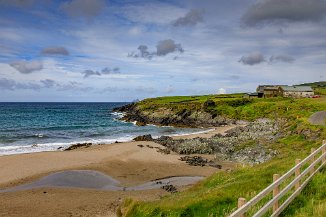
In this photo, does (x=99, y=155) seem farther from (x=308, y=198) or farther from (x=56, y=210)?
(x=308, y=198)

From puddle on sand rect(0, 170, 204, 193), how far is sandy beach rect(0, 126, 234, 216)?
3.19 feet

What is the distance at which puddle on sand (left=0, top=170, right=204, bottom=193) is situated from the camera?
28366 millimetres

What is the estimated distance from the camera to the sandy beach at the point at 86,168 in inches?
878

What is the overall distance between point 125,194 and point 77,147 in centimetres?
2772

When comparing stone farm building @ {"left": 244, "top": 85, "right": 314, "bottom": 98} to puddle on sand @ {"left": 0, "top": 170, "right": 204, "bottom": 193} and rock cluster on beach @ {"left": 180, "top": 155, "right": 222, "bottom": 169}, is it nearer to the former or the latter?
rock cluster on beach @ {"left": 180, "top": 155, "right": 222, "bottom": 169}

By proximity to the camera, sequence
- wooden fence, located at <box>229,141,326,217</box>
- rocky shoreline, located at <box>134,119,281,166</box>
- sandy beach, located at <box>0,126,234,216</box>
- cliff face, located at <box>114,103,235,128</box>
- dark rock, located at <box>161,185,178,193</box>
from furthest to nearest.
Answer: cliff face, located at <box>114,103,235,128</box> → rocky shoreline, located at <box>134,119,281,166</box> → dark rock, located at <box>161,185,178,193</box> → sandy beach, located at <box>0,126,234,216</box> → wooden fence, located at <box>229,141,326,217</box>

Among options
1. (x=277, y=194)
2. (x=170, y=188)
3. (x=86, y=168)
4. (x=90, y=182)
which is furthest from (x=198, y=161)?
(x=277, y=194)

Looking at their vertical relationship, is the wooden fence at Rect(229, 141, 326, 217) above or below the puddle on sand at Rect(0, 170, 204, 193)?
above

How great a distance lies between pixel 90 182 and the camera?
98.3ft

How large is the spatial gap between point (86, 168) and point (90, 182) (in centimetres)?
541

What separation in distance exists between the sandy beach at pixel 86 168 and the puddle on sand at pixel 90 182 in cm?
97

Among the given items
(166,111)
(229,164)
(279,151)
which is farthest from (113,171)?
(166,111)

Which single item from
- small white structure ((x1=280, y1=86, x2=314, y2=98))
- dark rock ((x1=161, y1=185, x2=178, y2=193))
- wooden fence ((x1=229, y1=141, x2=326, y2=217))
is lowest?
dark rock ((x1=161, y1=185, x2=178, y2=193))

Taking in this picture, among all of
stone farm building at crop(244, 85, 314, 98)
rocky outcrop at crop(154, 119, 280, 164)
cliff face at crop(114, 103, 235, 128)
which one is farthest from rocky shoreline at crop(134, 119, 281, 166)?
stone farm building at crop(244, 85, 314, 98)
